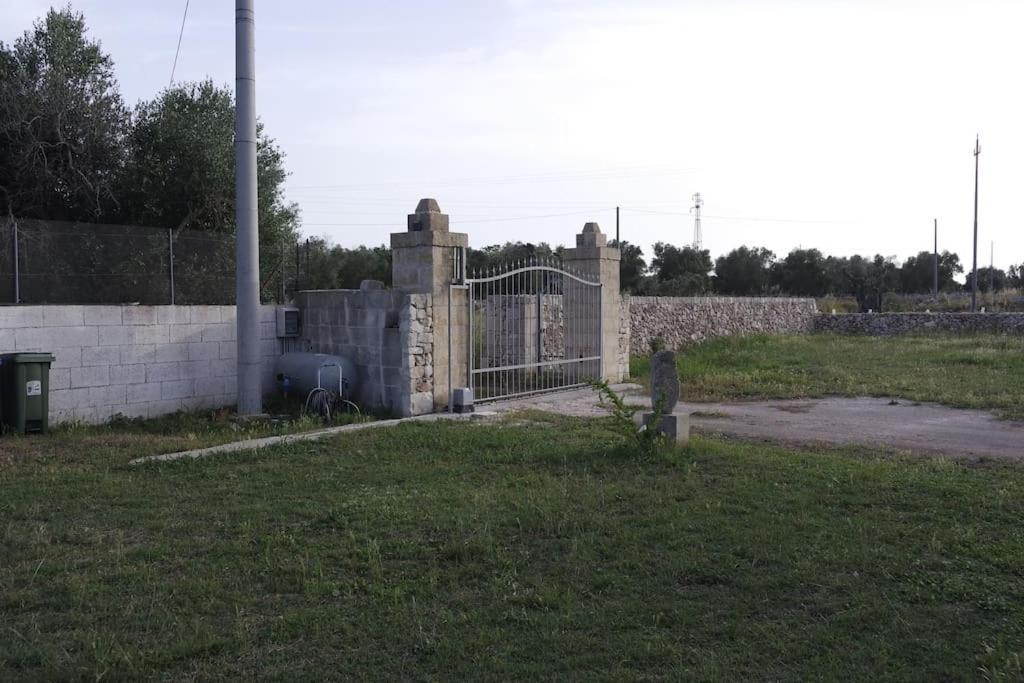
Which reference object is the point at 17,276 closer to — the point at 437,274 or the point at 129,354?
the point at 129,354

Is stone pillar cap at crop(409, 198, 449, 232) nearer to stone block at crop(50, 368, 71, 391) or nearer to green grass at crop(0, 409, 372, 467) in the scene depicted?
green grass at crop(0, 409, 372, 467)

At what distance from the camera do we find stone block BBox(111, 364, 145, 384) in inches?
468

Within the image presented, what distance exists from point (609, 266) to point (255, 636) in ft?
43.2

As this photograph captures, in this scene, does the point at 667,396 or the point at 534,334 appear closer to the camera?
the point at 667,396

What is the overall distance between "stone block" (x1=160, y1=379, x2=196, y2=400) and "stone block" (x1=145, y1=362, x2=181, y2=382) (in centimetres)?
7

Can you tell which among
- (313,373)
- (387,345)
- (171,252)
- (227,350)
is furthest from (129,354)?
(387,345)

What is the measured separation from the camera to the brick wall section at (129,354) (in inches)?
442

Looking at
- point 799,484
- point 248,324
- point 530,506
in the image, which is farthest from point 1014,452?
point 248,324

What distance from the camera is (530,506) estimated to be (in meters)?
6.89

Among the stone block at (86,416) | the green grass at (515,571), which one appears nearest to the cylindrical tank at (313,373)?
the stone block at (86,416)

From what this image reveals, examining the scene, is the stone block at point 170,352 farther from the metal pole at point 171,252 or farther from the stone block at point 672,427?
the stone block at point 672,427

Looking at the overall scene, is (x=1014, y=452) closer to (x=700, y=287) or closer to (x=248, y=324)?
(x=248, y=324)

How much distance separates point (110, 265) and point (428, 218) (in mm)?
4757

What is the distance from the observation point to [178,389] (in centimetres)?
1261
